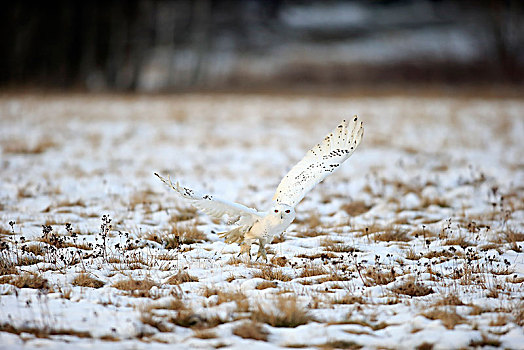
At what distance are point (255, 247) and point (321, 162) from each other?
132 cm

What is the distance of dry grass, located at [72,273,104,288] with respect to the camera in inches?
195

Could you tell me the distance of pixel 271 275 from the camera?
5234 millimetres

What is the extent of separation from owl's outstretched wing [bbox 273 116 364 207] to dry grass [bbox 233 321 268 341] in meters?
1.70

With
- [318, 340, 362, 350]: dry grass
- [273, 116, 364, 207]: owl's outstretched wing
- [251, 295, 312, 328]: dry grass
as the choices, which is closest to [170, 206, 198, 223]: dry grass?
[273, 116, 364, 207]: owl's outstretched wing

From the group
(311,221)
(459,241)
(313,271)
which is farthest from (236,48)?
(313,271)

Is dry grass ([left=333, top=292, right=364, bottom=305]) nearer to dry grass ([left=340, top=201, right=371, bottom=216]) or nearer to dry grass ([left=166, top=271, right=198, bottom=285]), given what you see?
dry grass ([left=166, top=271, right=198, bottom=285])

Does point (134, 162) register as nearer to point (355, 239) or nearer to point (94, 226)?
point (94, 226)

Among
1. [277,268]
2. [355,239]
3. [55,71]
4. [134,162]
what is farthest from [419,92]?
[55,71]

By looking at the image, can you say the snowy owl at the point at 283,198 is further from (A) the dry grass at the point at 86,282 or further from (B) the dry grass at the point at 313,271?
(A) the dry grass at the point at 86,282

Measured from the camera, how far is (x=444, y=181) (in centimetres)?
950

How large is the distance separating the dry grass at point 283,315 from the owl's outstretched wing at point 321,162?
1.43 m

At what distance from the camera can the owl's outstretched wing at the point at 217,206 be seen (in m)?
4.82

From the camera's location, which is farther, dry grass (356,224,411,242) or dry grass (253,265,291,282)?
dry grass (356,224,411,242)

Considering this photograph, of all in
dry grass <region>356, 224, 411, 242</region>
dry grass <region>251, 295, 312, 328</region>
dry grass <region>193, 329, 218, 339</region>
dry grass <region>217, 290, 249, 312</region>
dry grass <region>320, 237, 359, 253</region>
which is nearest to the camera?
A: dry grass <region>193, 329, 218, 339</region>
